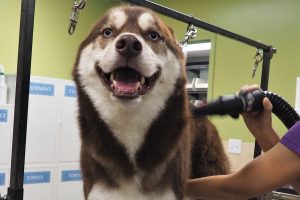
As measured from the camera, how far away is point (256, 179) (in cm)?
110

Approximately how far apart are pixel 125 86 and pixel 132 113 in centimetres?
10

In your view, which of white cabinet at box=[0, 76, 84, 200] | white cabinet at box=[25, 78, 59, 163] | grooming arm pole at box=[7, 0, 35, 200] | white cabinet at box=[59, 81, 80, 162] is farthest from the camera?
white cabinet at box=[59, 81, 80, 162]

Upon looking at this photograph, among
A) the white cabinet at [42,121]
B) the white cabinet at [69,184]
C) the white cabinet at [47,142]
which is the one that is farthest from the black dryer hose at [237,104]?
the white cabinet at [69,184]

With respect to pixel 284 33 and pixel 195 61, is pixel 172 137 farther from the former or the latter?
pixel 195 61

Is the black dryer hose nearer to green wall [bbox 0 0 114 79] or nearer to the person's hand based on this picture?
the person's hand

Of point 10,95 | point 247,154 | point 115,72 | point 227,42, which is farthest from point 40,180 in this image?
point 115,72

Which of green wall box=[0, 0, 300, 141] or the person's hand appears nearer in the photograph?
the person's hand

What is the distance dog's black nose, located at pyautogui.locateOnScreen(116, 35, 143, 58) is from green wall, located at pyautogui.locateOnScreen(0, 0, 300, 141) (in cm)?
207

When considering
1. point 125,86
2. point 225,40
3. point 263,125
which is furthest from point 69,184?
point 125,86

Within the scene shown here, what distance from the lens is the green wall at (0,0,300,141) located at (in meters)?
2.98

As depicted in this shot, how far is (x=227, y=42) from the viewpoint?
10.9 ft

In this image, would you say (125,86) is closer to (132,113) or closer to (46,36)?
(132,113)

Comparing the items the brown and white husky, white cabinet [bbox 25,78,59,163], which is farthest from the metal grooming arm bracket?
white cabinet [bbox 25,78,59,163]

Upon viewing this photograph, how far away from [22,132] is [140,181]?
33 centimetres
